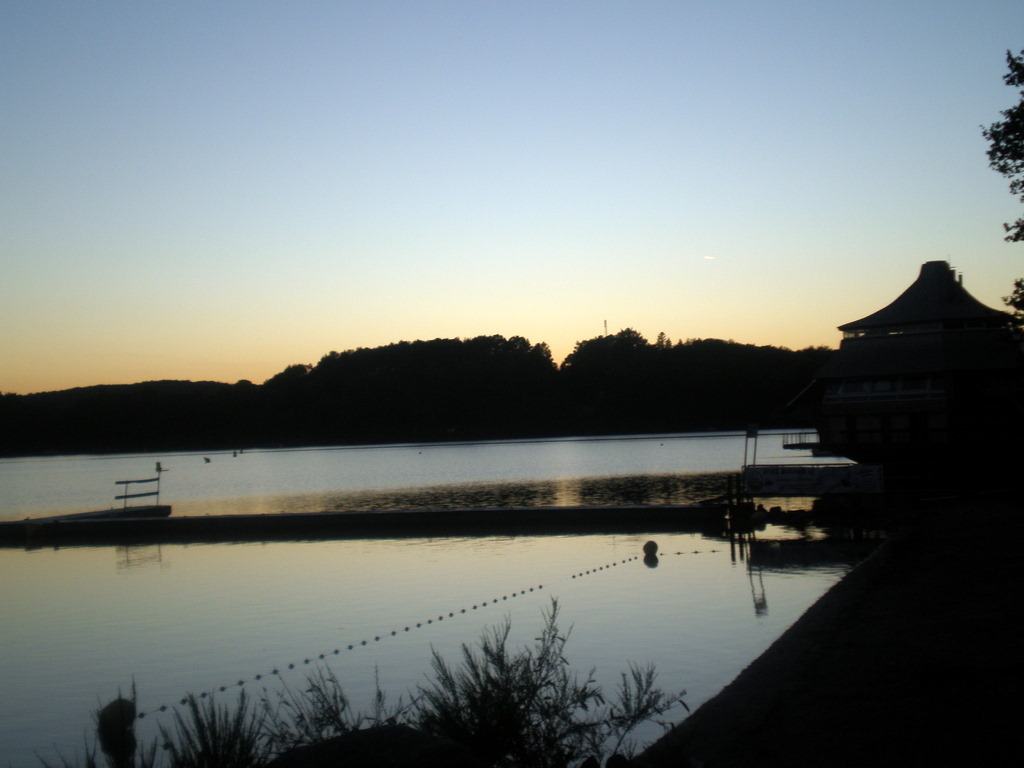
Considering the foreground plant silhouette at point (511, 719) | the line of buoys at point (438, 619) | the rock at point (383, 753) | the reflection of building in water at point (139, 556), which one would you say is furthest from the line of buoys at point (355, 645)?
the reflection of building in water at point (139, 556)

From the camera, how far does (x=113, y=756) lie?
19.3 feet

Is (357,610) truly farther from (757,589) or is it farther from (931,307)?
(931,307)

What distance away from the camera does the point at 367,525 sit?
26.5m

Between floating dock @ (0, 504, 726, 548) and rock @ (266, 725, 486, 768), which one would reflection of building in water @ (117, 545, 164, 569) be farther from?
rock @ (266, 725, 486, 768)

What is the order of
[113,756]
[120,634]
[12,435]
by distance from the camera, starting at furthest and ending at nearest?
[12,435] < [120,634] < [113,756]

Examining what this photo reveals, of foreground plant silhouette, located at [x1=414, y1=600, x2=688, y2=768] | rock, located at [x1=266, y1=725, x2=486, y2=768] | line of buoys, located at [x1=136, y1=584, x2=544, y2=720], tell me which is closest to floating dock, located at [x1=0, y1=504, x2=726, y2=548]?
line of buoys, located at [x1=136, y1=584, x2=544, y2=720]

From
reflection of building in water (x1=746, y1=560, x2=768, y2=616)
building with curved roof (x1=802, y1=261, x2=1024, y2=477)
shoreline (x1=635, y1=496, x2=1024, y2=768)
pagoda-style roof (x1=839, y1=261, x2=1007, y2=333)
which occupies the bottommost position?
reflection of building in water (x1=746, y1=560, x2=768, y2=616)

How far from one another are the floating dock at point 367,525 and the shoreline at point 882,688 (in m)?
11.8

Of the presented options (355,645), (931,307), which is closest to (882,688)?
(355,645)

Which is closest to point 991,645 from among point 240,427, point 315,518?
point 315,518

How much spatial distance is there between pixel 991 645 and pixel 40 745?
9.01m

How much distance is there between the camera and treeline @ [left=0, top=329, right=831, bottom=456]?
12475 cm

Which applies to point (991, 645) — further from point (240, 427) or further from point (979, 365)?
point (240, 427)

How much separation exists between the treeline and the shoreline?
111151mm
